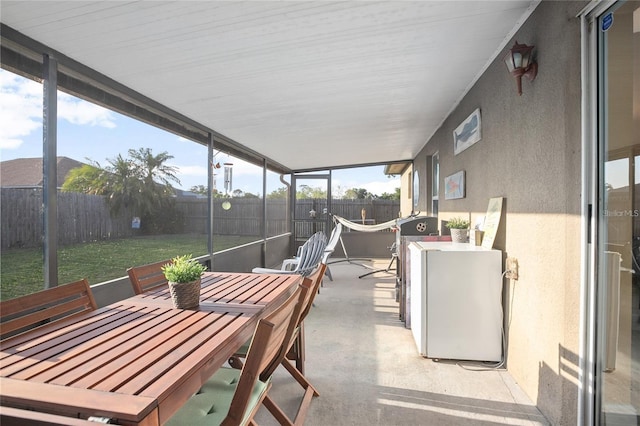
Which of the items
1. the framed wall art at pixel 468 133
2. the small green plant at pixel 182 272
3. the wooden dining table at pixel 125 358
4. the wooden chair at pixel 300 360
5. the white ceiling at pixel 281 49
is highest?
the white ceiling at pixel 281 49

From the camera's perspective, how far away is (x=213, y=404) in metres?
1.32

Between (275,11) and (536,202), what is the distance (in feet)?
6.11

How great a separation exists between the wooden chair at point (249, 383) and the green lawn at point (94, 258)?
1580mm

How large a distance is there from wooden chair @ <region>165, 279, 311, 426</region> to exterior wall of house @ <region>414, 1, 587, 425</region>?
136 cm

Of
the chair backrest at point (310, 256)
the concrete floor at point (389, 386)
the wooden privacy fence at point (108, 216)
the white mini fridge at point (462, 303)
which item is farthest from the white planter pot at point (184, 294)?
the chair backrest at point (310, 256)

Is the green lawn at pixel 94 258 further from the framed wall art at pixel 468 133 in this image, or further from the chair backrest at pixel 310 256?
the framed wall art at pixel 468 133

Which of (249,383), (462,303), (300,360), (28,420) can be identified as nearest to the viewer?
(28,420)

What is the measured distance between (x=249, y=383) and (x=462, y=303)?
191cm

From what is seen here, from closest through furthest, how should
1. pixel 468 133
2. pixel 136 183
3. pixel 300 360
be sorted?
1. pixel 300 360
2. pixel 468 133
3. pixel 136 183

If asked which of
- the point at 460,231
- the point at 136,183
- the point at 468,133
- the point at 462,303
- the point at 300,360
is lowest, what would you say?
the point at 300,360

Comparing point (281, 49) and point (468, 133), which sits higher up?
point (281, 49)

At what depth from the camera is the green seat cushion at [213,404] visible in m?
1.22

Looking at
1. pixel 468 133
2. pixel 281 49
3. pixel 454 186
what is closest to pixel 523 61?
pixel 468 133

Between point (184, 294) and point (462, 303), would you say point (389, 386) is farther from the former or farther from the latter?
point (184, 294)
